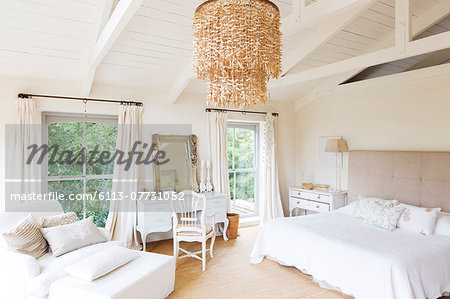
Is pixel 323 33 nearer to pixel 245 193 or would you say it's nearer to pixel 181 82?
pixel 181 82

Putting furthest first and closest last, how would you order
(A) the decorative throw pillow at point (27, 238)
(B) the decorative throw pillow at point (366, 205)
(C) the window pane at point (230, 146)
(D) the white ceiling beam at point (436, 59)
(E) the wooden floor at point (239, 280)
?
(C) the window pane at point (230, 146)
(D) the white ceiling beam at point (436, 59)
(B) the decorative throw pillow at point (366, 205)
(E) the wooden floor at point (239, 280)
(A) the decorative throw pillow at point (27, 238)

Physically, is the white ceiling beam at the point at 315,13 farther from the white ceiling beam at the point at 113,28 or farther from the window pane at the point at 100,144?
the window pane at the point at 100,144

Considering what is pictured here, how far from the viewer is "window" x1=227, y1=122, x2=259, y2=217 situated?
5469mm

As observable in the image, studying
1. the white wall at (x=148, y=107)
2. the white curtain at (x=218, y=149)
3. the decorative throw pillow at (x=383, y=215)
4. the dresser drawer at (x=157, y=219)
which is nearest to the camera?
the decorative throw pillow at (x=383, y=215)

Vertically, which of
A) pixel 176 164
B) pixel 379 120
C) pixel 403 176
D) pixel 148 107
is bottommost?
pixel 403 176

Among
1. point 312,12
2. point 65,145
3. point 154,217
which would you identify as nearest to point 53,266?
point 154,217

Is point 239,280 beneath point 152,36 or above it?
beneath

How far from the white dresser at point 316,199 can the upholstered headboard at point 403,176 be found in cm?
20

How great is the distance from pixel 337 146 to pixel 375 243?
2.01 meters

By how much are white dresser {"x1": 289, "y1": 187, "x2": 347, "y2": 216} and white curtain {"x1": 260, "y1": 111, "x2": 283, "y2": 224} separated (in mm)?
275

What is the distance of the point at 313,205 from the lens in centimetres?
495

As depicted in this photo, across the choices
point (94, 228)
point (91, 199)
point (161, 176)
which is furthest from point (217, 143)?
point (94, 228)

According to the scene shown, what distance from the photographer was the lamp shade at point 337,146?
4.70 meters

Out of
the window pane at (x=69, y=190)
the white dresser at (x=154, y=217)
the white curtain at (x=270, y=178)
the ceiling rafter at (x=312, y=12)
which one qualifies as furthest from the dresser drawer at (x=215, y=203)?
the ceiling rafter at (x=312, y=12)
